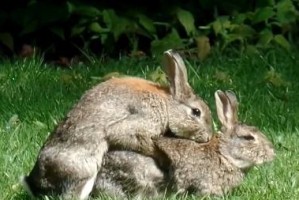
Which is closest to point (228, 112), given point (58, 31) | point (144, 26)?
point (144, 26)

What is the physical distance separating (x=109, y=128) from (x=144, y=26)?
408cm

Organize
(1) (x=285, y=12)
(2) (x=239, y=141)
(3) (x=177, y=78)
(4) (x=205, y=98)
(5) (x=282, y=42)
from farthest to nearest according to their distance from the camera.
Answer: (1) (x=285, y=12)
(5) (x=282, y=42)
(4) (x=205, y=98)
(3) (x=177, y=78)
(2) (x=239, y=141)

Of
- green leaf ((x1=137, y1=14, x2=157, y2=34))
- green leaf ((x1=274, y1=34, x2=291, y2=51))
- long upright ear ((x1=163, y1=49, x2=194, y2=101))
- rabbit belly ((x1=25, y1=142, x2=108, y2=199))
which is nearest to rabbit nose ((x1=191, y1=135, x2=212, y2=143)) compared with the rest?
long upright ear ((x1=163, y1=49, x2=194, y2=101))

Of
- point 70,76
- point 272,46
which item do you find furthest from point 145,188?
point 272,46

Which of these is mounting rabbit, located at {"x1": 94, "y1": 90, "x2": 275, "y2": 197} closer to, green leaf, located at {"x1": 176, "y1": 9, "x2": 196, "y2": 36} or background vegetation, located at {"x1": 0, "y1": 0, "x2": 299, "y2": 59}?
background vegetation, located at {"x1": 0, "y1": 0, "x2": 299, "y2": 59}

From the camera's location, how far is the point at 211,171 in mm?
6547

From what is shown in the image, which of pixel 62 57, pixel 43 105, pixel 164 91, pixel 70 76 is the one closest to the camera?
pixel 164 91

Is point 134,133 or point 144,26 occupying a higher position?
point 134,133

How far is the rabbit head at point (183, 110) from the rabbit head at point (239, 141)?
0.09 meters

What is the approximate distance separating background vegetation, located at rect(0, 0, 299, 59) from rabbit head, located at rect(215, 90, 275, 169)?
3.17 m

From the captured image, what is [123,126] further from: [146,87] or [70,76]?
[70,76]

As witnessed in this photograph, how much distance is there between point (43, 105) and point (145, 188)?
6.70 feet

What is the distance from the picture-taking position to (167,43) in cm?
1011

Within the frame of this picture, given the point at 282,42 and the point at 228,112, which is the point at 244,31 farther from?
the point at 228,112
